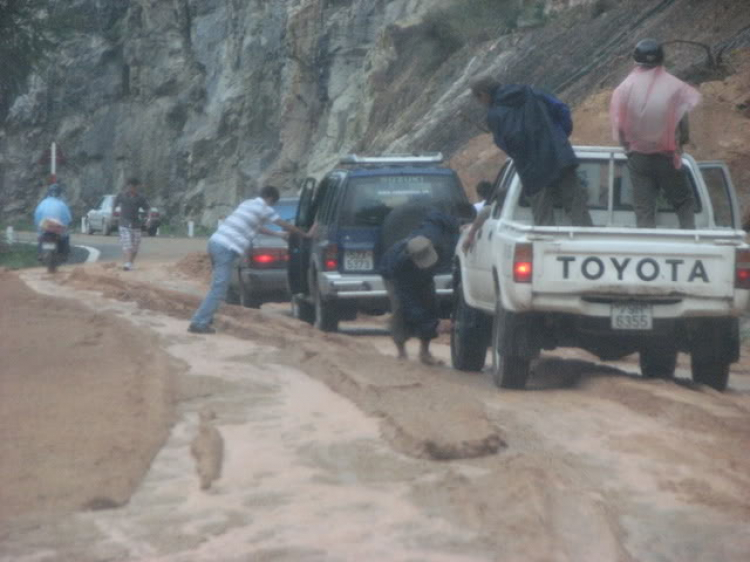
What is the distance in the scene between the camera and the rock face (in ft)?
107

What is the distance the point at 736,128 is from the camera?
75.3 ft

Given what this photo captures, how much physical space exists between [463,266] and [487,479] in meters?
5.30

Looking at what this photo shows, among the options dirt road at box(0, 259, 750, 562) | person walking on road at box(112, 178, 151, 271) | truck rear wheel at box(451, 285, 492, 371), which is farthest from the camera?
person walking on road at box(112, 178, 151, 271)

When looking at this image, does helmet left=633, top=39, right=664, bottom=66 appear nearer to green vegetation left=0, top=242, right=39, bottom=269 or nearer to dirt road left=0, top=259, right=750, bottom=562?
dirt road left=0, top=259, right=750, bottom=562

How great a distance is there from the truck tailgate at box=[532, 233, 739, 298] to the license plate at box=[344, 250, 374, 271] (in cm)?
526

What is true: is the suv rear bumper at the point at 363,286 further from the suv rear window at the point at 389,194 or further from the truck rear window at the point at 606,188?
the truck rear window at the point at 606,188

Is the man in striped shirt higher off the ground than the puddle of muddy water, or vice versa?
the man in striped shirt

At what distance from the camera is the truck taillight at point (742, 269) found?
1027cm

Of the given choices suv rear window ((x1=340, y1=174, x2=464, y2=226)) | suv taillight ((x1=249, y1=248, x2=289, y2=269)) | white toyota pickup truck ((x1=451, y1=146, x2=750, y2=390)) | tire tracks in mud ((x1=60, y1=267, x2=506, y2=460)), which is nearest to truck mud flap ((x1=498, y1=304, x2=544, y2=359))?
white toyota pickup truck ((x1=451, y1=146, x2=750, y2=390))

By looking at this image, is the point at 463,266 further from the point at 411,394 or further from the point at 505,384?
the point at 411,394

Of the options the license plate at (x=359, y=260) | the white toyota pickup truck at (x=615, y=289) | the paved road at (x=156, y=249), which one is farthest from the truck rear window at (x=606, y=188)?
the paved road at (x=156, y=249)

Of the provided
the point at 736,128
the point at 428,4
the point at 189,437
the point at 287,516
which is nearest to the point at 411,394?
the point at 189,437

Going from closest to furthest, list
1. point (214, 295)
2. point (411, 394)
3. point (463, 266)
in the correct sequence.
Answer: point (411, 394) → point (463, 266) → point (214, 295)

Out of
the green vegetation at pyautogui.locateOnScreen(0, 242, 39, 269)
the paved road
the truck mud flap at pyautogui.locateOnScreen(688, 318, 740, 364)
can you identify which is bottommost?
the paved road
